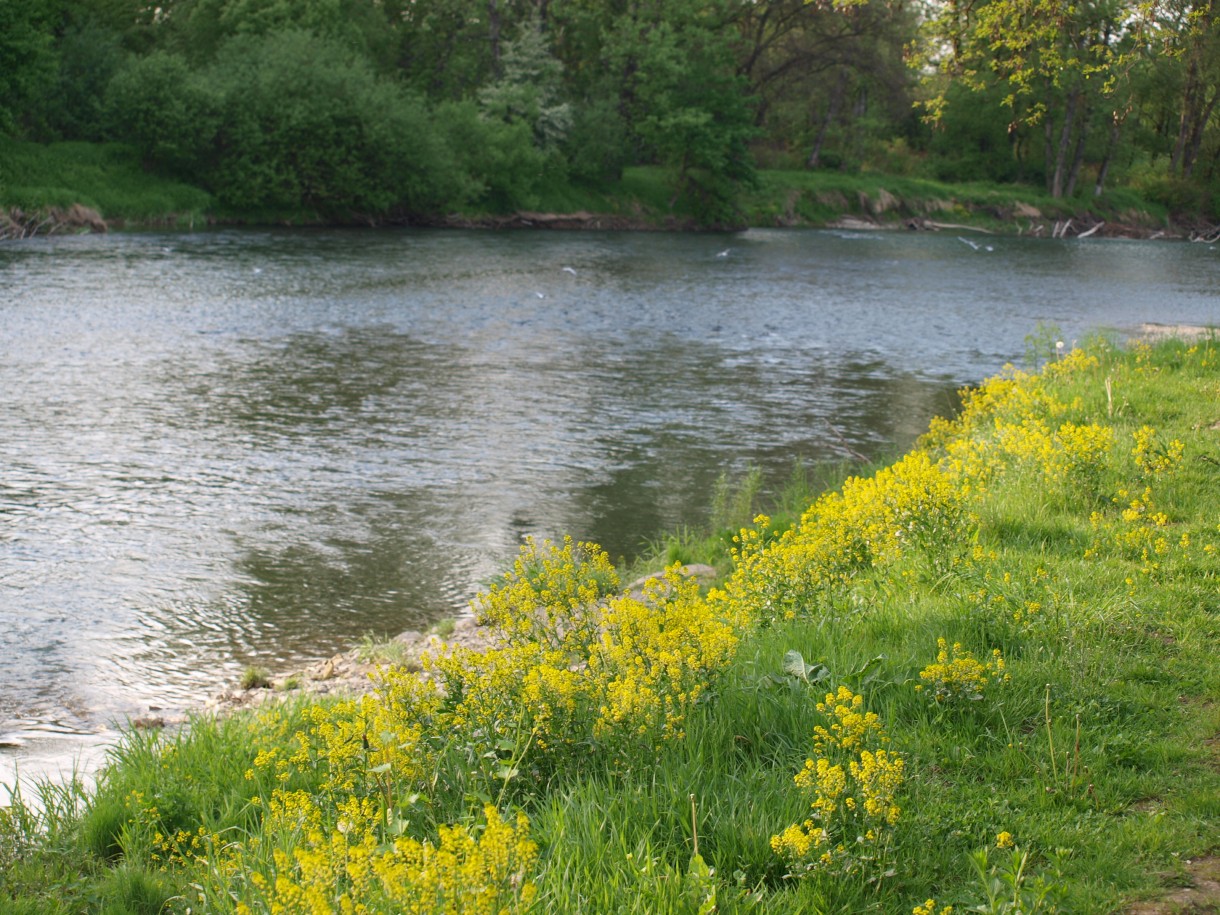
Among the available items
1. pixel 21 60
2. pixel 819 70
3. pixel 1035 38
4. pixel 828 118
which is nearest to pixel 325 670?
pixel 1035 38

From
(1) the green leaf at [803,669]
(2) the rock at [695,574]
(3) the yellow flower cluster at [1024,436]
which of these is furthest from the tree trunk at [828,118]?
(1) the green leaf at [803,669]

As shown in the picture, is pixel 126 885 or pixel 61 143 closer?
pixel 126 885

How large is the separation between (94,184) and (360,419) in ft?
103

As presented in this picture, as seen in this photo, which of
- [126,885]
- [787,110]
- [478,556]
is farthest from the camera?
[787,110]

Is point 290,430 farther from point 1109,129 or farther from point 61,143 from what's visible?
point 1109,129

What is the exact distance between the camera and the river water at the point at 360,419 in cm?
830

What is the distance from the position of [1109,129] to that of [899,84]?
540 inches

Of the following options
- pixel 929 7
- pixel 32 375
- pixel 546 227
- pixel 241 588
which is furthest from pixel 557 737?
pixel 546 227

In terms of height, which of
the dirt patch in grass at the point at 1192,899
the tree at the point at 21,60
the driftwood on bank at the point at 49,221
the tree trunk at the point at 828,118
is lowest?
the dirt patch in grass at the point at 1192,899

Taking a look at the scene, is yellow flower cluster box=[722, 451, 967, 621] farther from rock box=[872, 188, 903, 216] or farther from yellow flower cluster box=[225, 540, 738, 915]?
rock box=[872, 188, 903, 216]

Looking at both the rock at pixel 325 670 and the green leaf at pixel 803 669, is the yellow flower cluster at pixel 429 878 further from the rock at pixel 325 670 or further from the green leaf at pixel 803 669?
the rock at pixel 325 670

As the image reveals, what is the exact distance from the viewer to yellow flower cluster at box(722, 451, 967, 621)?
19.8ft

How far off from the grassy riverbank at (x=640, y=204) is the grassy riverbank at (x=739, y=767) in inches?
1423

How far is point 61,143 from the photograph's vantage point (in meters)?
43.1
